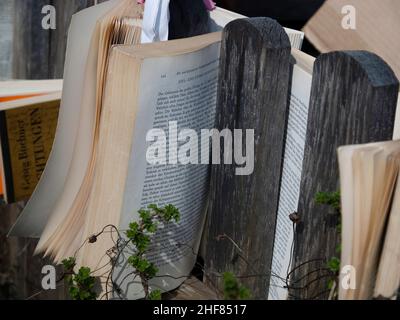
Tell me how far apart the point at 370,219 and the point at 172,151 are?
2.03 feet

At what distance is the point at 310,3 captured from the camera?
3672mm

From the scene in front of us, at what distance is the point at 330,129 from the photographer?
1.80m

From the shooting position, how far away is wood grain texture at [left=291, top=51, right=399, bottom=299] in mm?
1686

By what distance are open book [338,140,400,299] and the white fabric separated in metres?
0.82

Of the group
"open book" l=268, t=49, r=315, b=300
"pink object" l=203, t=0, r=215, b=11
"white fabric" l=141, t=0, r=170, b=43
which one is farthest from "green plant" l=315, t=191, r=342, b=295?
"pink object" l=203, t=0, r=215, b=11

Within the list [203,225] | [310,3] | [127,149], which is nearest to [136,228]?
[127,149]

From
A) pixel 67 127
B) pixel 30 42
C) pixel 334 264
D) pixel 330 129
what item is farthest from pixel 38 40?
pixel 334 264

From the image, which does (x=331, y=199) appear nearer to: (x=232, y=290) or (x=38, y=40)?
(x=232, y=290)

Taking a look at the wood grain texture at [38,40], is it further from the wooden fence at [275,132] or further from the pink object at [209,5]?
the wooden fence at [275,132]

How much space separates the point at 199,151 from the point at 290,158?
0.24 metres

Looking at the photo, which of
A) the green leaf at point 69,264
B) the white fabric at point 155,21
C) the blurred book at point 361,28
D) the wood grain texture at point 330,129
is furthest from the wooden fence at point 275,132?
the blurred book at point 361,28

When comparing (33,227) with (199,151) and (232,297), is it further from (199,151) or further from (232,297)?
(232,297)

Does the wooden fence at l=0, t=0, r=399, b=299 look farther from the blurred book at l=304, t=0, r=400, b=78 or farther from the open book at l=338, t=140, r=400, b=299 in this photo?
the blurred book at l=304, t=0, r=400, b=78

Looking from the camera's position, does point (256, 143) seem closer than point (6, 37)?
Yes
